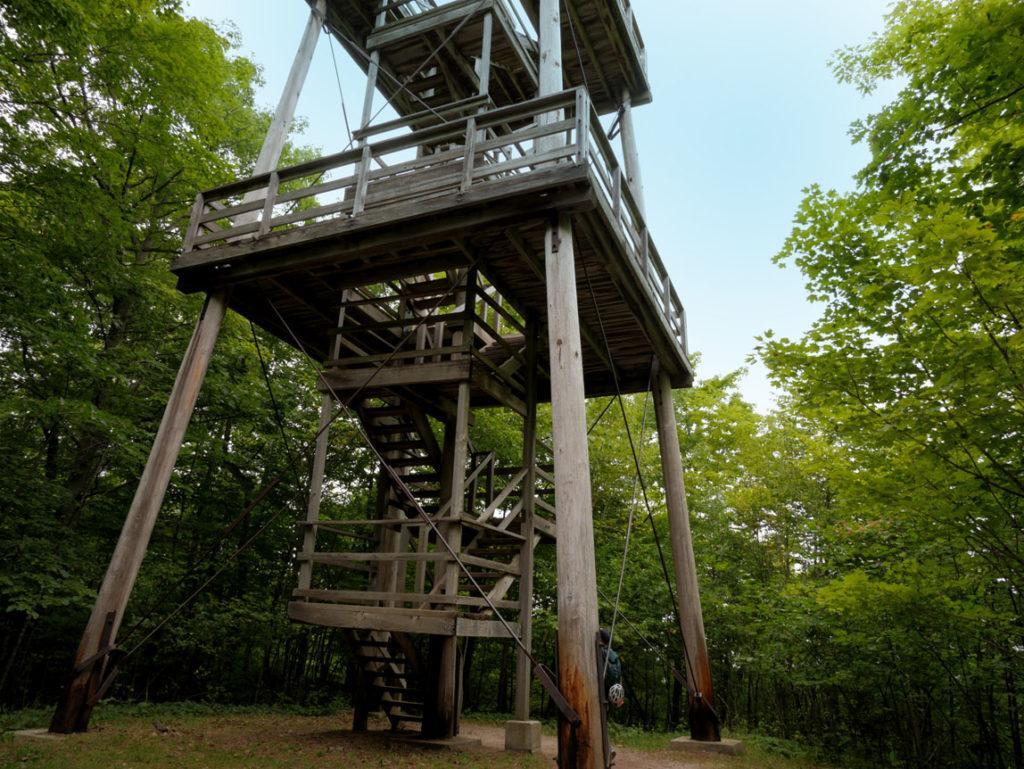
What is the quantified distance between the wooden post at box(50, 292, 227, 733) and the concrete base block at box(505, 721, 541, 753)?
15.9 feet

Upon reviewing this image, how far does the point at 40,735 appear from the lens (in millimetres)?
6113

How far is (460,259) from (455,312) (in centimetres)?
127

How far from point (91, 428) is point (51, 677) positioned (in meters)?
7.03

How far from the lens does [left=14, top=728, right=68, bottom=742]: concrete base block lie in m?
6.03

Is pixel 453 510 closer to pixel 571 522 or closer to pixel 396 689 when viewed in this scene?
pixel 571 522

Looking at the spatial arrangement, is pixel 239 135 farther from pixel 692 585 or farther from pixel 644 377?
pixel 692 585

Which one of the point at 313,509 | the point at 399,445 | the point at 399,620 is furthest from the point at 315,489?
the point at 399,620

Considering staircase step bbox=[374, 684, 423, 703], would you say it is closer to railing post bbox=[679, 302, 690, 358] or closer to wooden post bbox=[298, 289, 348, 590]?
wooden post bbox=[298, 289, 348, 590]

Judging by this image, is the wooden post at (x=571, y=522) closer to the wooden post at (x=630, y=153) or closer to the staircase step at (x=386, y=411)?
the staircase step at (x=386, y=411)

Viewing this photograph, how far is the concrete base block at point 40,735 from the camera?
6027 millimetres

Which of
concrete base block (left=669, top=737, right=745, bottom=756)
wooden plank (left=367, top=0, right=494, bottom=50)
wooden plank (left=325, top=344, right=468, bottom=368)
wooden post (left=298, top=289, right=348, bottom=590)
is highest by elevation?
wooden plank (left=367, top=0, right=494, bottom=50)

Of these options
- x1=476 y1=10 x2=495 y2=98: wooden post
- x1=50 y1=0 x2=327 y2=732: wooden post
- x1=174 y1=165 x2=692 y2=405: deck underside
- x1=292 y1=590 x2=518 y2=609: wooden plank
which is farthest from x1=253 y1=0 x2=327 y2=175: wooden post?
x1=292 y1=590 x2=518 y2=609: wooden plank

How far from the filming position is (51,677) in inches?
508

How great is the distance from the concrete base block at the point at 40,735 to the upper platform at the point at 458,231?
5282 mm
